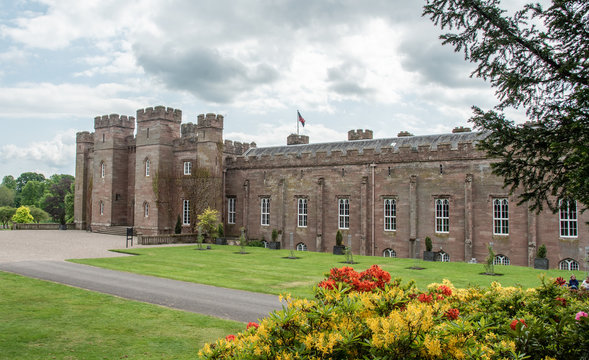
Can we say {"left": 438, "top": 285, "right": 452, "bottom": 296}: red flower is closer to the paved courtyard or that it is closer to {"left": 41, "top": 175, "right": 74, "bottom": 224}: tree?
the paved courtyard

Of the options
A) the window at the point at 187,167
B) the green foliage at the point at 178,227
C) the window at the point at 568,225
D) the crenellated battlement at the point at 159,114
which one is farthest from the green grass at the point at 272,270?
the crenellated battlement at the point at 159,114

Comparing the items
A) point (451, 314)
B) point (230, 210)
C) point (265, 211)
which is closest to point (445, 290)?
point (451, 314)

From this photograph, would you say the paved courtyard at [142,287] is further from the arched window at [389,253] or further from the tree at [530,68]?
the arched window at [389,253]

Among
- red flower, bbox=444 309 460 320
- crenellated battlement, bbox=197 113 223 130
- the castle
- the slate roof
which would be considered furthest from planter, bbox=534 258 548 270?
crenellated battlement, bbox=197 113 223 130

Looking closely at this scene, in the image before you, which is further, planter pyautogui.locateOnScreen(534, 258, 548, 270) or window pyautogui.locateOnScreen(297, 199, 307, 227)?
window pyautogui.locateOnScreen(297, 199, 307, 227)

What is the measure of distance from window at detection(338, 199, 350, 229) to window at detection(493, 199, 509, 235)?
1080cm

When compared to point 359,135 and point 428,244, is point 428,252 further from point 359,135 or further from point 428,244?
point 359,135

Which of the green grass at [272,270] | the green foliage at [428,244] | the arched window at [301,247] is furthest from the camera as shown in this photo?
the arched window at [301,247]

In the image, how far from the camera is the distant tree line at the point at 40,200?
70.5 m

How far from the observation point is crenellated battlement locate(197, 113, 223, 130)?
4116cm

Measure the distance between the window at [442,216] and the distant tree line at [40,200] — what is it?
139 ft

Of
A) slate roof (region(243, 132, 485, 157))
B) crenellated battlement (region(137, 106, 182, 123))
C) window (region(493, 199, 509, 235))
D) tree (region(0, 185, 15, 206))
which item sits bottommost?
window (region(493, 199, 509, 235))

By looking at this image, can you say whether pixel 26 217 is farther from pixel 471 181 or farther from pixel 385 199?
pixel 471 181

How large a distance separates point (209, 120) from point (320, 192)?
40.7 feet
